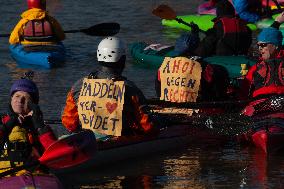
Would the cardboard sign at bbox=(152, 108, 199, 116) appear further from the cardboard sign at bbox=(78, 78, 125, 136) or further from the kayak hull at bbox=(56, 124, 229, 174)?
the cardboard sign at bbox=(78, 78, 125, 136)

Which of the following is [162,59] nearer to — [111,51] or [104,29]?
[104,29]

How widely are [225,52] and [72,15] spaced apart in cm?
936

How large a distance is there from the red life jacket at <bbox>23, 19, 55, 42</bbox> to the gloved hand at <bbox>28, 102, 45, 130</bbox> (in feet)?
33.5

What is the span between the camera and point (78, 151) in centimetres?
919

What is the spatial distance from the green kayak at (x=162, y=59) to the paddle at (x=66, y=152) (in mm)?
8344

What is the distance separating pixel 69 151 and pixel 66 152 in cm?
3

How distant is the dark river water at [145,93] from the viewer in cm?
1158

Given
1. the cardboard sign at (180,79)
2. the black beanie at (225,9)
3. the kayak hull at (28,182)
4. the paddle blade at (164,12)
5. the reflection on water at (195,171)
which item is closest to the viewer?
the kayak hull at (28,182)

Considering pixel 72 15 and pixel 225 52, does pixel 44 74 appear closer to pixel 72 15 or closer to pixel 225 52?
pixel 225 52

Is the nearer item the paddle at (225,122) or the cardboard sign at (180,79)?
the paddle at (225,122)

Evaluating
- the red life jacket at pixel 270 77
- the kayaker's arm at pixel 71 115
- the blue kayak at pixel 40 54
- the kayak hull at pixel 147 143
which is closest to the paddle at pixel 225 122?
the kayak hull at pixel 147 143

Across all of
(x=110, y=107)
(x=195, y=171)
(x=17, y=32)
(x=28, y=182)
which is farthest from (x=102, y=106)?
(x=17, y=32)

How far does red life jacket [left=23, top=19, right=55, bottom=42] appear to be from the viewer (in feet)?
63.9

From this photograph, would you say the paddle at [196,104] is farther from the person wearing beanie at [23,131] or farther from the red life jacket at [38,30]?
the red life jacket at [38,30]
